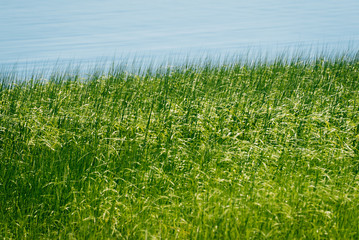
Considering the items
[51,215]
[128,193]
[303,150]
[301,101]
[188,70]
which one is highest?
[188,70]

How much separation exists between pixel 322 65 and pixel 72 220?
9081 mm

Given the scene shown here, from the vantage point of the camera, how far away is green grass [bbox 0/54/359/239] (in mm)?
3760

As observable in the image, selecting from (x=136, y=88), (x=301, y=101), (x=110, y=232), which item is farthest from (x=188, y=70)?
(x=110, y=232)

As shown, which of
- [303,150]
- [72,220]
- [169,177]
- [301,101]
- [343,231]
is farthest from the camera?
[301,101]

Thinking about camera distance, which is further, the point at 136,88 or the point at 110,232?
the point at 136,88

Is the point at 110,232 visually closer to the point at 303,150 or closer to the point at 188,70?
the point at 303,150

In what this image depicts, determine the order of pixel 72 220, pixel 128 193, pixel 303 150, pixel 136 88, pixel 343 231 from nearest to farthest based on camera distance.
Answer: pixel 343 231 → pixel 72 220 → pixel 128 193 → pixel 303 150 → pixel 136 88

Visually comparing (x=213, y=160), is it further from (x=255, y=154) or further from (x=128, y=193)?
(x=128, y=193)

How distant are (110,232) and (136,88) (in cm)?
549

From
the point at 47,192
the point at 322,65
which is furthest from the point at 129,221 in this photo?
the point at 322,65

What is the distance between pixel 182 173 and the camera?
483cm

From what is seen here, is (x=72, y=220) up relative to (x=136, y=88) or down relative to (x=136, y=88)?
down

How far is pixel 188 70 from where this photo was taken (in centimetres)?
1002

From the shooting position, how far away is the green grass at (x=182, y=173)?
3760 millimetres
